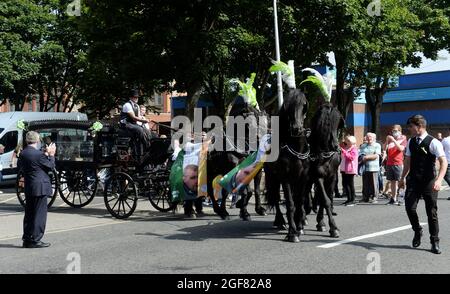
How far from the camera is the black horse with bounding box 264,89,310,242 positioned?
8.55 metres

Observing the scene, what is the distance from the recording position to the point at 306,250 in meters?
8.06

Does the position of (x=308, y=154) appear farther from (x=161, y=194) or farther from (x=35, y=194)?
(x=161, y=194)

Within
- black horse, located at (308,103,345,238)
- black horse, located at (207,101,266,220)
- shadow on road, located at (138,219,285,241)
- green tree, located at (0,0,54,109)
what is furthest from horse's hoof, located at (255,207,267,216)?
green tree, located at (0,0,54,109)

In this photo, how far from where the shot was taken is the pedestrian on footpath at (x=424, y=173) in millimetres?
7922

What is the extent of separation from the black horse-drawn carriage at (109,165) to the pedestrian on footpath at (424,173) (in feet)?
18.4

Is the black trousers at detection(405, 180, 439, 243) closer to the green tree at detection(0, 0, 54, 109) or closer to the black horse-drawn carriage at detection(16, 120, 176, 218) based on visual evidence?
the black horse-drawn carriage at detection(16, 120, 176, 218)

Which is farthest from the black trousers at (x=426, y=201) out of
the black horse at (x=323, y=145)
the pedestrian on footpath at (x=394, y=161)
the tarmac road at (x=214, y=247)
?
the pedestrian on footpath at (x=394, y=161)

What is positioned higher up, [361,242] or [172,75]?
[172,75]

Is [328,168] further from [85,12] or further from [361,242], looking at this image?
[85,12]

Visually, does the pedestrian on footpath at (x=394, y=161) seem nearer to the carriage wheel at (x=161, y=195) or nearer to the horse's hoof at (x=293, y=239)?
the carriage wheel at (x=161, y=195)

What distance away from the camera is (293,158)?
8.84 m

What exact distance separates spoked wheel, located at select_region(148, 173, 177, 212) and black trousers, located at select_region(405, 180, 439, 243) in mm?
5631

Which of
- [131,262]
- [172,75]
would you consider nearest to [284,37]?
[172,75]
